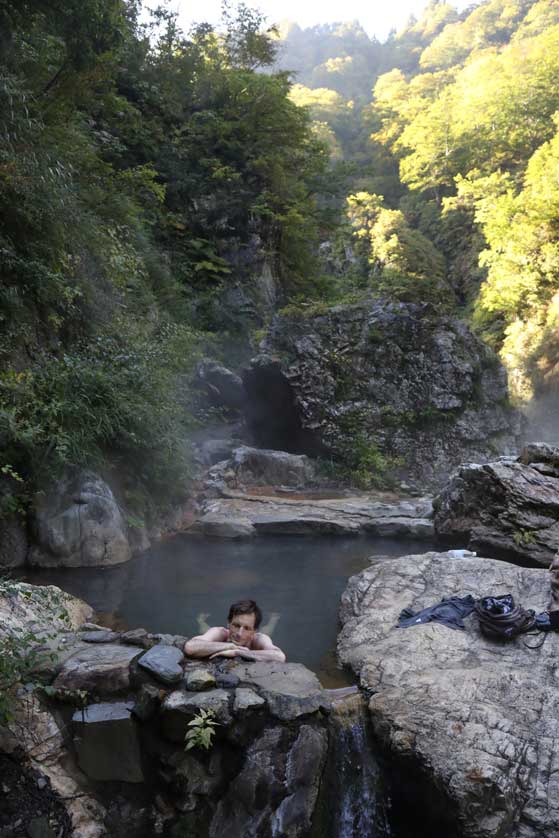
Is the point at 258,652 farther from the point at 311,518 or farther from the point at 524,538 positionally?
the point at 311,518

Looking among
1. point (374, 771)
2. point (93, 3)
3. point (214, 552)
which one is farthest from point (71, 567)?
point (93, 3)

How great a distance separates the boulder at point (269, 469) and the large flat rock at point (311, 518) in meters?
1.31

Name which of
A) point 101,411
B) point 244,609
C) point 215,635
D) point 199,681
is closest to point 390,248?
point 101,411

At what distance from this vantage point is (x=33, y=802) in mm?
2973

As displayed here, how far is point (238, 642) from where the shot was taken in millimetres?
4066

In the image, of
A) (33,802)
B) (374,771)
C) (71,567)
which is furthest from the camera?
(71,567)

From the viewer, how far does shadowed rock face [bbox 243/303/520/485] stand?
14172 mm

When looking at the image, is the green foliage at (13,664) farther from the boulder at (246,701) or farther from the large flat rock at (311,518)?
the large flat rock at (311,518)

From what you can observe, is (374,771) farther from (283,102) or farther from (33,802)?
(283,102)

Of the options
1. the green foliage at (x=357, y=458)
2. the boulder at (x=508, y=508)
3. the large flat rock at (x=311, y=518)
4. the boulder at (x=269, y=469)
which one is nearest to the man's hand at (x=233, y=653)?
the large flat rock at (x=311, y=518)

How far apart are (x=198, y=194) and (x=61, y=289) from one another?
12.9 m

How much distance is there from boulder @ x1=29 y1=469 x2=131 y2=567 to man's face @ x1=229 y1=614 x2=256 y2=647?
3.59 meters

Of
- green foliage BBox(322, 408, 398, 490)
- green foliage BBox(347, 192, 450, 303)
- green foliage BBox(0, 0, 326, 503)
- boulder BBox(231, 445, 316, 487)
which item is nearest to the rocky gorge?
green foliage BBox(0, 0, 326, 503)

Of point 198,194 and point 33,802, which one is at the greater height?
point 198,194
